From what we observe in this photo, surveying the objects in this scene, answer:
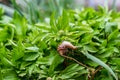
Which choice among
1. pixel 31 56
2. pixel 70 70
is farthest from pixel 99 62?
pixel 31 56

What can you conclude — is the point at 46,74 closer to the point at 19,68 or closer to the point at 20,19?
the point at 19,68

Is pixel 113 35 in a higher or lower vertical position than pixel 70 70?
higher

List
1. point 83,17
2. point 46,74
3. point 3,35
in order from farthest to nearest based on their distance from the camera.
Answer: point 83,17 → point 3,35 → point 46,74

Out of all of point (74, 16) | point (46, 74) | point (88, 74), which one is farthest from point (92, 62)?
point (74, 16)

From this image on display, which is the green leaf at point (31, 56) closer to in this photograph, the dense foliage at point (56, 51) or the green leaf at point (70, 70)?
→ the dense foliage at point (56, 51)

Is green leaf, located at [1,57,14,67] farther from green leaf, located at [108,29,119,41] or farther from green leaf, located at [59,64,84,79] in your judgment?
green leaf, located at [108,29,119,41]

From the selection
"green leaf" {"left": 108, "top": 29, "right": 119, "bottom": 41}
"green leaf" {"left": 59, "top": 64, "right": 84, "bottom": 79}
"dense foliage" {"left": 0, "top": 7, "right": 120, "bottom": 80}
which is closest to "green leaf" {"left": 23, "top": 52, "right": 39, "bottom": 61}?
"dense foliage" {"left": 0, "top": 7, "right": 120, "bottom": 80}

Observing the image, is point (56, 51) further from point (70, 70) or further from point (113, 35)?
point (113, 35)

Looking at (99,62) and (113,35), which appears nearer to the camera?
(99,62)
